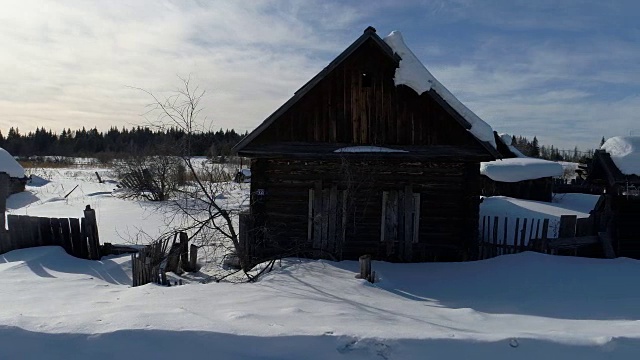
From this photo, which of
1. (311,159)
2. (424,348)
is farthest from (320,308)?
(311,159)

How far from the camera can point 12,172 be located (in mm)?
27391

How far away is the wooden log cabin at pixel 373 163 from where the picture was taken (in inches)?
453

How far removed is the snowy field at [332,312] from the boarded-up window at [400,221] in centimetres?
70

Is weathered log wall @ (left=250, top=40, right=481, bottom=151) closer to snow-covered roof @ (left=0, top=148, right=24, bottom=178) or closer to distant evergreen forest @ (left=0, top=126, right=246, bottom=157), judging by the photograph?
snow-covered roof @ (left=0, top=148, right=24, bottom=178)

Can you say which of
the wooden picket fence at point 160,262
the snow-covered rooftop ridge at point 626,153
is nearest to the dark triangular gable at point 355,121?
the wooden picket fence at point 160,262

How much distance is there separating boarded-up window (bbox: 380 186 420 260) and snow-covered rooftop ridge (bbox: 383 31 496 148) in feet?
7.38

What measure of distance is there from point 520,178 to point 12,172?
29.6 m

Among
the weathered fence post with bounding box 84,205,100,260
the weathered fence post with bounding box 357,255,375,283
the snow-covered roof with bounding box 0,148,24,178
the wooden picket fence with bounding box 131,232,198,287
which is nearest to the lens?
the wooden picket fence with bounding box 131,232,198,287

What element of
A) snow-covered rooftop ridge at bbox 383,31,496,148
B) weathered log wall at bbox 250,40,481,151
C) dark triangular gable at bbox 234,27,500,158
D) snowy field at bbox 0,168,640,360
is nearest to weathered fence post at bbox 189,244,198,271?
snowy field at bbox 0,168,640,360

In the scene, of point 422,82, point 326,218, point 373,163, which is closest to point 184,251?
point 326,218

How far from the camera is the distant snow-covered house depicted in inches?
981

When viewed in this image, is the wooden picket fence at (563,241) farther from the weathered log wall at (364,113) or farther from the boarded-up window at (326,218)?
the boarded-up window at (326,218)

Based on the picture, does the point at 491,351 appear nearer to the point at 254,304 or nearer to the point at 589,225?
the point at 254,304

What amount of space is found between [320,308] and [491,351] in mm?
2234
